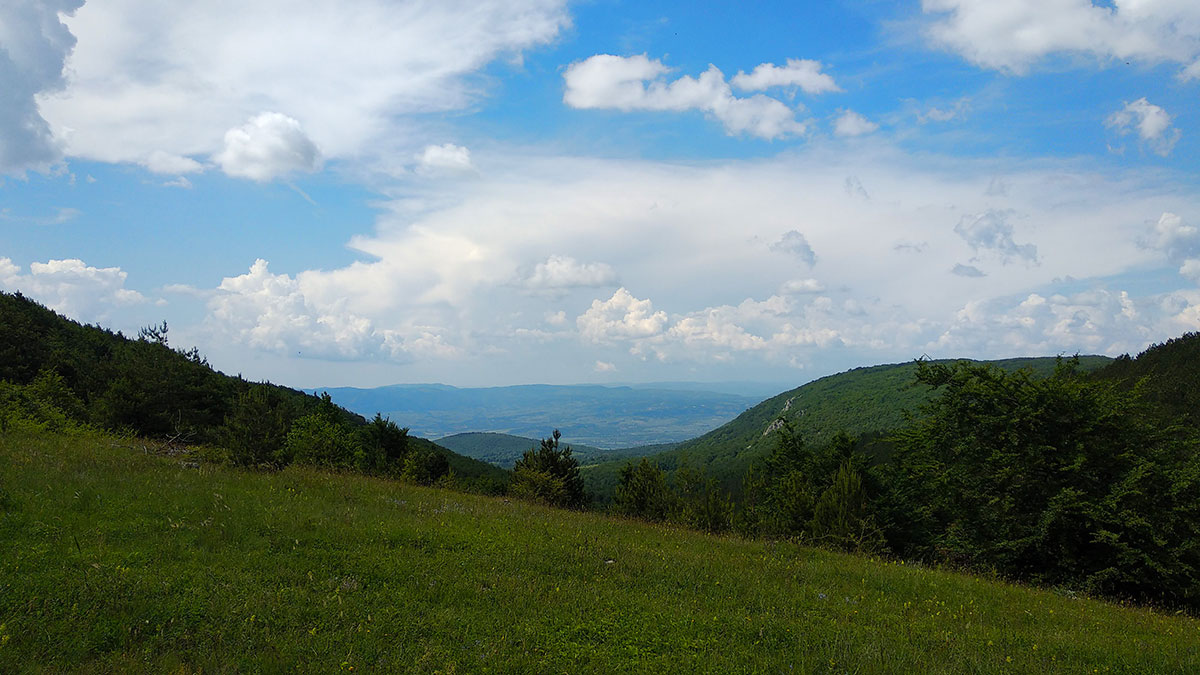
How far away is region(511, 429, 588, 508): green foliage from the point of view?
28750 mm

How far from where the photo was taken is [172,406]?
95.7 feet

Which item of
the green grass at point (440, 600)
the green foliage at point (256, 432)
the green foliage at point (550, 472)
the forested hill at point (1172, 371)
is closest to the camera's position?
the green grass at point (440, 600)

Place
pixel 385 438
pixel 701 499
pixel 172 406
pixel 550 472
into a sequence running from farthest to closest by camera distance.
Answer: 1. pixel 385 438
2. pixel 550 472
3. pixel 172 406
4. pixel 701 499

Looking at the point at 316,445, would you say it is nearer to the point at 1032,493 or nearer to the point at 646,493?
the point at 646,493

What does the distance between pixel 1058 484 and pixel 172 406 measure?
124 feet

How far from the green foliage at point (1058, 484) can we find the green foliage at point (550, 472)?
644 inches

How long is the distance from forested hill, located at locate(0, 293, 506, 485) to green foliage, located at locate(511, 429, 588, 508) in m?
5.34

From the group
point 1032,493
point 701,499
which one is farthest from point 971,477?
point 701,499

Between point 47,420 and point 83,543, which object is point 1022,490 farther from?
point 47,420

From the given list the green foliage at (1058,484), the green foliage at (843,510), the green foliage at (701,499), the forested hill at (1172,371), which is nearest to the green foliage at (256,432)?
the green foliage at (701,499)

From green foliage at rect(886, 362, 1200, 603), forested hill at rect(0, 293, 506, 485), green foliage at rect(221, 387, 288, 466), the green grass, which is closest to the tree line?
green foliage at rect(886, 362, 1200, 603)

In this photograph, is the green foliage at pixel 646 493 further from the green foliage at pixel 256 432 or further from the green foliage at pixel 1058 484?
the green foliage at pixel 256 432

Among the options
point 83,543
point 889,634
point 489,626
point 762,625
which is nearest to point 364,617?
point 489,626

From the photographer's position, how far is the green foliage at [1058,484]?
47.7 feet
